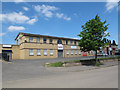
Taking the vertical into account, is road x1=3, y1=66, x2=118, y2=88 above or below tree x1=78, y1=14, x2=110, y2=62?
below

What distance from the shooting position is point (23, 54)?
24109 mm

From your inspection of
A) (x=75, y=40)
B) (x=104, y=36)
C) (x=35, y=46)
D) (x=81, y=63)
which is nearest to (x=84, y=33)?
(x=104, y=36)

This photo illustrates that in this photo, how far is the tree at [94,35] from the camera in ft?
44.1

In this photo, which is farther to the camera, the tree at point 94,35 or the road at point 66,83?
the tree at point 94,35

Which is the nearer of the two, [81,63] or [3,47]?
[81,63]

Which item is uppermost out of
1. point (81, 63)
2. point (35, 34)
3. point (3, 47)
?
point (35, 34)

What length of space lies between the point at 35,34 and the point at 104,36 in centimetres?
1822

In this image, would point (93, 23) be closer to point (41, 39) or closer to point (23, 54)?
point (41, 39)

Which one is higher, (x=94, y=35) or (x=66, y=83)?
(x=94, y=35)

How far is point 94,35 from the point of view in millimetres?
13742

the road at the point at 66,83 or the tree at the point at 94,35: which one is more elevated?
the tree at the point at 94,35

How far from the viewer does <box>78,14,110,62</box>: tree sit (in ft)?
44.1

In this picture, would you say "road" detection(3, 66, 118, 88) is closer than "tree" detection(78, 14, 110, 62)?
Yes

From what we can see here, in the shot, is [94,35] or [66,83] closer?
Result: [66,83]
